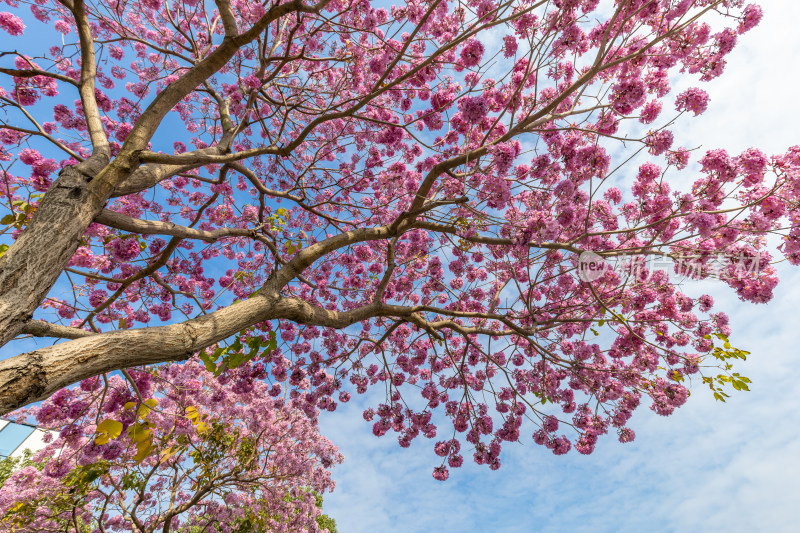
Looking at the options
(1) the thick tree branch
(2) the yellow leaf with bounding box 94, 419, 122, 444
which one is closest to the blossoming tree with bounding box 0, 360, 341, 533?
(2) the yellow leaf with bounding box 94, 419, 122, 444

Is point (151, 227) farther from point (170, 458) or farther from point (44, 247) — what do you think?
point (170, 458)

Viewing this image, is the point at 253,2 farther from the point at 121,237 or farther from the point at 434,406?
the point at 434,406

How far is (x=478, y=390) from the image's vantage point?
690 cm

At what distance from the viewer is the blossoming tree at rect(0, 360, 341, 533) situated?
462 centimetres

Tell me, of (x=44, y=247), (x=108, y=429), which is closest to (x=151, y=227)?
(x=44, y=247)

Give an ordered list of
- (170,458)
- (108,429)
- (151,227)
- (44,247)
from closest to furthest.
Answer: (108,429)
(44,247)
(151,227)
(170,458)

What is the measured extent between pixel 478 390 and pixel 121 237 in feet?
20.8

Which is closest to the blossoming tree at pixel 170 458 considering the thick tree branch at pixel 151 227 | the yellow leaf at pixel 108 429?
the yellow leaf at pixel 108 429

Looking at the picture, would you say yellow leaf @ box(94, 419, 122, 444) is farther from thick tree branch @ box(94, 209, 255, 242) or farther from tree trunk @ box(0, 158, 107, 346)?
thick tree branch @ box(94, 209, 255, 242)

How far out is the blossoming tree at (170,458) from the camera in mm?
4617

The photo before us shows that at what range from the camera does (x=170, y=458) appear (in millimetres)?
6402

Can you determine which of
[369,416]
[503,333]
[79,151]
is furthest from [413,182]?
[79,151]

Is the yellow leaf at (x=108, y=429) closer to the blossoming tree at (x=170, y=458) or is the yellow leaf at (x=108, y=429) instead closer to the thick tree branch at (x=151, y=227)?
the blossoming tree at (x=170, y=458)

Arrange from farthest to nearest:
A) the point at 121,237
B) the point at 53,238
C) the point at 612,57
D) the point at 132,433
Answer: the point at 121,237 → the point at 612,57 → the point at 53,238 → the point at 132,433
